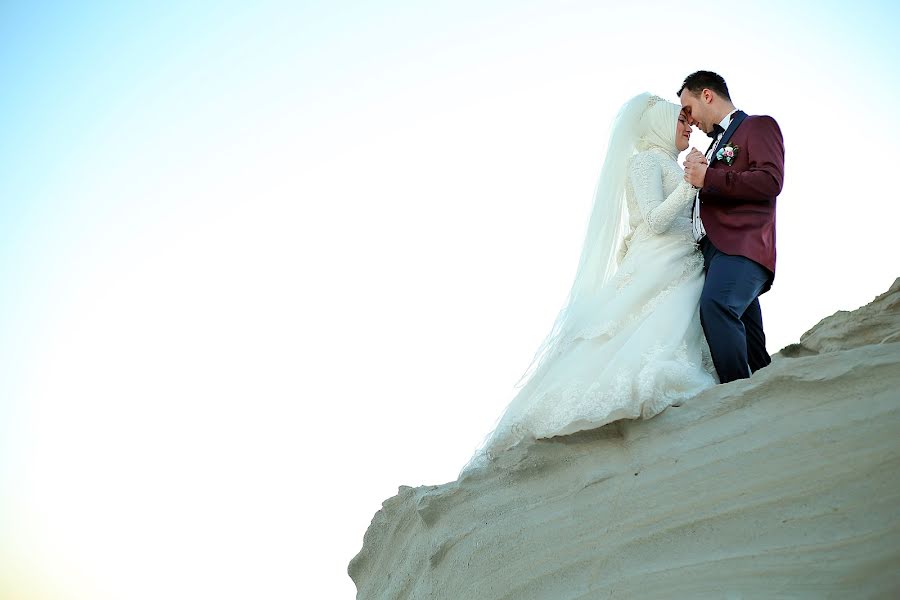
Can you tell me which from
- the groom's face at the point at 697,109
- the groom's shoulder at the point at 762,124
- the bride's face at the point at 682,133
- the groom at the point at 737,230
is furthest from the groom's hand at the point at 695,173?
the bride's face at the point at 682,133

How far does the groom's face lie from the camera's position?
429 centimetres

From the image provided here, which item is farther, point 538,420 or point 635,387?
point 538,420

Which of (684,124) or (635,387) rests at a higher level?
(684,124)

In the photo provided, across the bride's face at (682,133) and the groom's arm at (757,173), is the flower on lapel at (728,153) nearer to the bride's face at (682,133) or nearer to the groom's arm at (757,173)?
the groom's arm at (757,173)

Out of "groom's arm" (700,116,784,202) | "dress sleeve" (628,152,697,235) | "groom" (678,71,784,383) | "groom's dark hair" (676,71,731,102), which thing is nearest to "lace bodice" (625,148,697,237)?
"dress sleeve" (628,152,697,235)

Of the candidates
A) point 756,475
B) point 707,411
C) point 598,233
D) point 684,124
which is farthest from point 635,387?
point 684,124

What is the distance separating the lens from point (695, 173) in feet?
12.5

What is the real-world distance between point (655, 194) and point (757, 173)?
25.1 inches

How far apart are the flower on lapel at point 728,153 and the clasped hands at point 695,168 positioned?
0.20 meters

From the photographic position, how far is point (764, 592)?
2639 millimetres

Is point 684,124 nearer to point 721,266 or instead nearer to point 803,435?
point 721,266

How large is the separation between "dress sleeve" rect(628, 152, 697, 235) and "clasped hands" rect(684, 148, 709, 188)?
78 millimetres

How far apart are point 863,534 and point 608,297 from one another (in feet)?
6.00

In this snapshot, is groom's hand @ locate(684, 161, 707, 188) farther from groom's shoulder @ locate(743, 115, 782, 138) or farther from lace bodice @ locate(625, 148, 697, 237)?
groom's shoulder @ locate(743, 115, 782, 138)
